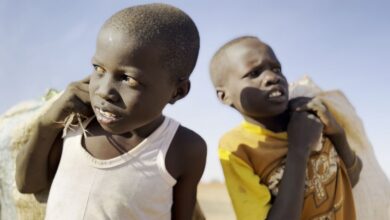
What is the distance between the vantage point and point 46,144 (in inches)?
80.9

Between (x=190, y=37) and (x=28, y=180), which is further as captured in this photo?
(x=28, y=180)

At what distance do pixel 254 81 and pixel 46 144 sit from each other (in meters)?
1.00

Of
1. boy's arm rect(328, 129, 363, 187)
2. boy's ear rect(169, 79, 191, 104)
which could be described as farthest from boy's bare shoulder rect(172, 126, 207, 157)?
boy's arm rect(328, 129, 363, 187)

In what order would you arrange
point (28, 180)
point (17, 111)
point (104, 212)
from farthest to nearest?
1. point (17, 111)
2. point (28, 180)
3. point (104, 212)

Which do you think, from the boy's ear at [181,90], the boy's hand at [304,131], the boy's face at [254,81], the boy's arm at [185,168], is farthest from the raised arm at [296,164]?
the boy's ear at [181,90]

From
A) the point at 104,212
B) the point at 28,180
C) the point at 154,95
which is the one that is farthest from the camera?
the point at 28,180

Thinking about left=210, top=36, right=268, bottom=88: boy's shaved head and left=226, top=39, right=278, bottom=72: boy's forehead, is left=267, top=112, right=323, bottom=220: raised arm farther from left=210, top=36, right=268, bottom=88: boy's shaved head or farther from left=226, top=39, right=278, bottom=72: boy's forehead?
left=210, top=36, right=268, bottom=88: boy's shaved head

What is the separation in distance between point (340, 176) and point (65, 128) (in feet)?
4.55

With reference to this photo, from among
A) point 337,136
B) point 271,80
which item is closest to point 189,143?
point 271,80

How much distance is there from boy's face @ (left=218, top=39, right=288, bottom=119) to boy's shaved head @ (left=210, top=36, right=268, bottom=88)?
0.8 inches

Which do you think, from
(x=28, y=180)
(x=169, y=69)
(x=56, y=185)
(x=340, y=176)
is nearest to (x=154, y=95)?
(x=169, y=69)

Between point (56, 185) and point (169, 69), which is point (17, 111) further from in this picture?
point (169, 69)

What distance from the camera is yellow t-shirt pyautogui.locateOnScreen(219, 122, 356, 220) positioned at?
2.25 m

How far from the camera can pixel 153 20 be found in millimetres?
1830
